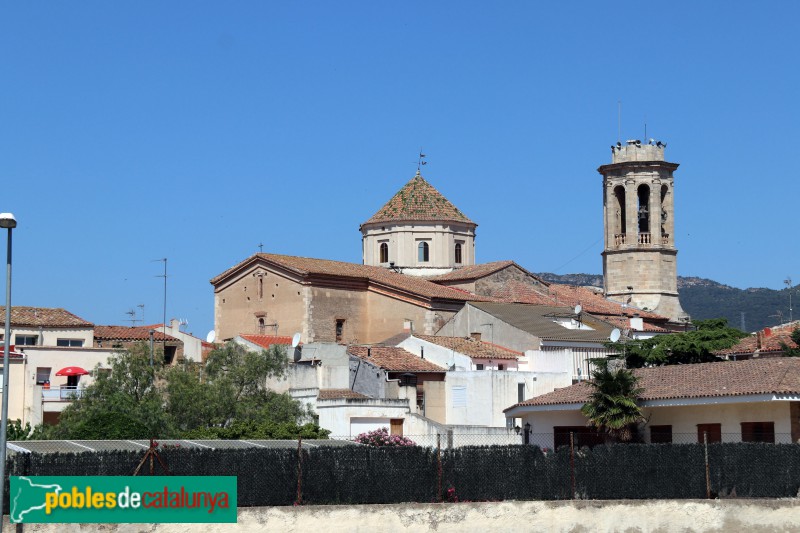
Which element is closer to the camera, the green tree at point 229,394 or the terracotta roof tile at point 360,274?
the green tree at point 229,394

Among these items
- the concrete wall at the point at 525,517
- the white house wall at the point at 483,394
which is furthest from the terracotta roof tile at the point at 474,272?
the concrete wall at the point at 525,517

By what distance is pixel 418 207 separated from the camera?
7238 cm

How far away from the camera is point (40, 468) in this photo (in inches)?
945


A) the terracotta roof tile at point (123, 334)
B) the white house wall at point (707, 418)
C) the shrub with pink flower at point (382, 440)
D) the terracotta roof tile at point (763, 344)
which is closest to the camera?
the shrub with pink flower at point (382, 440)

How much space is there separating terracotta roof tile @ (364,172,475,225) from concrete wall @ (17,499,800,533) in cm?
4566

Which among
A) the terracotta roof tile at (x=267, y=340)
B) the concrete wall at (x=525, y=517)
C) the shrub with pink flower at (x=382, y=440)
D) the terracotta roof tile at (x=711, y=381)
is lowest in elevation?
the concrete wall at (x=525, y=517)

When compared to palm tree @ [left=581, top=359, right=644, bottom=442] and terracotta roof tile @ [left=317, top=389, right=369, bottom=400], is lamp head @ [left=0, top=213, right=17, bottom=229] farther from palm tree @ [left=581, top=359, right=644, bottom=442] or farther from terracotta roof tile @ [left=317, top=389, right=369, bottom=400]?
terracotta roof tile @ [left=317, top=389, right=369, bottom=400]

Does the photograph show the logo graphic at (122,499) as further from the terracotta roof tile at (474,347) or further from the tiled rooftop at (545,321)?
the tiled rooftop at (545,321)

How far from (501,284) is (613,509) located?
39419 mm

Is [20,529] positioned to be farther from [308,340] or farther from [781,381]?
[308,340]

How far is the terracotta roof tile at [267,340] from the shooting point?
52.3 metres

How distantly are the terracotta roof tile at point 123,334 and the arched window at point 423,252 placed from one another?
15.0m

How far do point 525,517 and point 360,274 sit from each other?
112 ft

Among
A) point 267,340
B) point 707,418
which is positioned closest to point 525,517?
point 707,418
